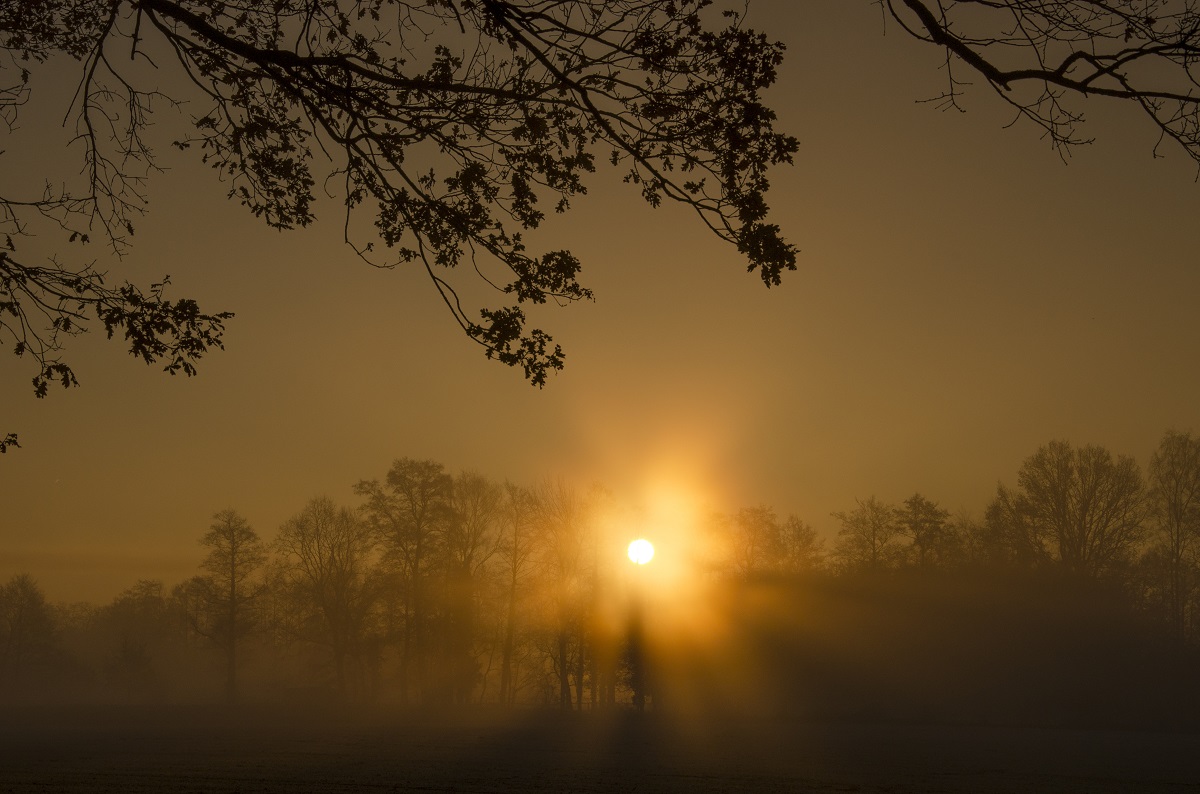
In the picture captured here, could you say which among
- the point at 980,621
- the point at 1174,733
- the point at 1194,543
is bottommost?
the point at 1174,733

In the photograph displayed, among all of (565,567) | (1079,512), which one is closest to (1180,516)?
(1079,512)

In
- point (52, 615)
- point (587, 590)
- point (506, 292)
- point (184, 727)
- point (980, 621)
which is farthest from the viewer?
point (52, 615)

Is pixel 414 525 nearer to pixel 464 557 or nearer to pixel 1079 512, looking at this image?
pixel 464 557

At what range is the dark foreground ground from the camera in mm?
20672

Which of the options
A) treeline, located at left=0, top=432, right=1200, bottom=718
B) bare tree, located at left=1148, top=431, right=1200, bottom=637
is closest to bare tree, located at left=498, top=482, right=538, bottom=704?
treeline, located at left=0, top=432, right=1200, bottom=718

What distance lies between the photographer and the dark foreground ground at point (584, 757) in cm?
2067

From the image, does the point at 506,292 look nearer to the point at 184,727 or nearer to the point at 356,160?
the point at 356,160

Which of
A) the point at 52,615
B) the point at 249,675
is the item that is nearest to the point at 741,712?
the point at 249,675

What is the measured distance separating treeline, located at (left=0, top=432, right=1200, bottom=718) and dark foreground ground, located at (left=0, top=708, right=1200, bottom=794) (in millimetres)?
4179

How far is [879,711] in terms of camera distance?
4644cm

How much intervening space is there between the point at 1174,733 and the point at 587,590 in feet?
Answer: 92.2

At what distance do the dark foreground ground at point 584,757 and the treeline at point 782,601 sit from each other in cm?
418

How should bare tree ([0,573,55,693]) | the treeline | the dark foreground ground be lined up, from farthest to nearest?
bare tree ([0,573,55,693]) → the treeline → the dark foreground ground

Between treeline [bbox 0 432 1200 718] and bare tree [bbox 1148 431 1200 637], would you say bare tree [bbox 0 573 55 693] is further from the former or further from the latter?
bare tree [bbox 1148 431 1200 637]
